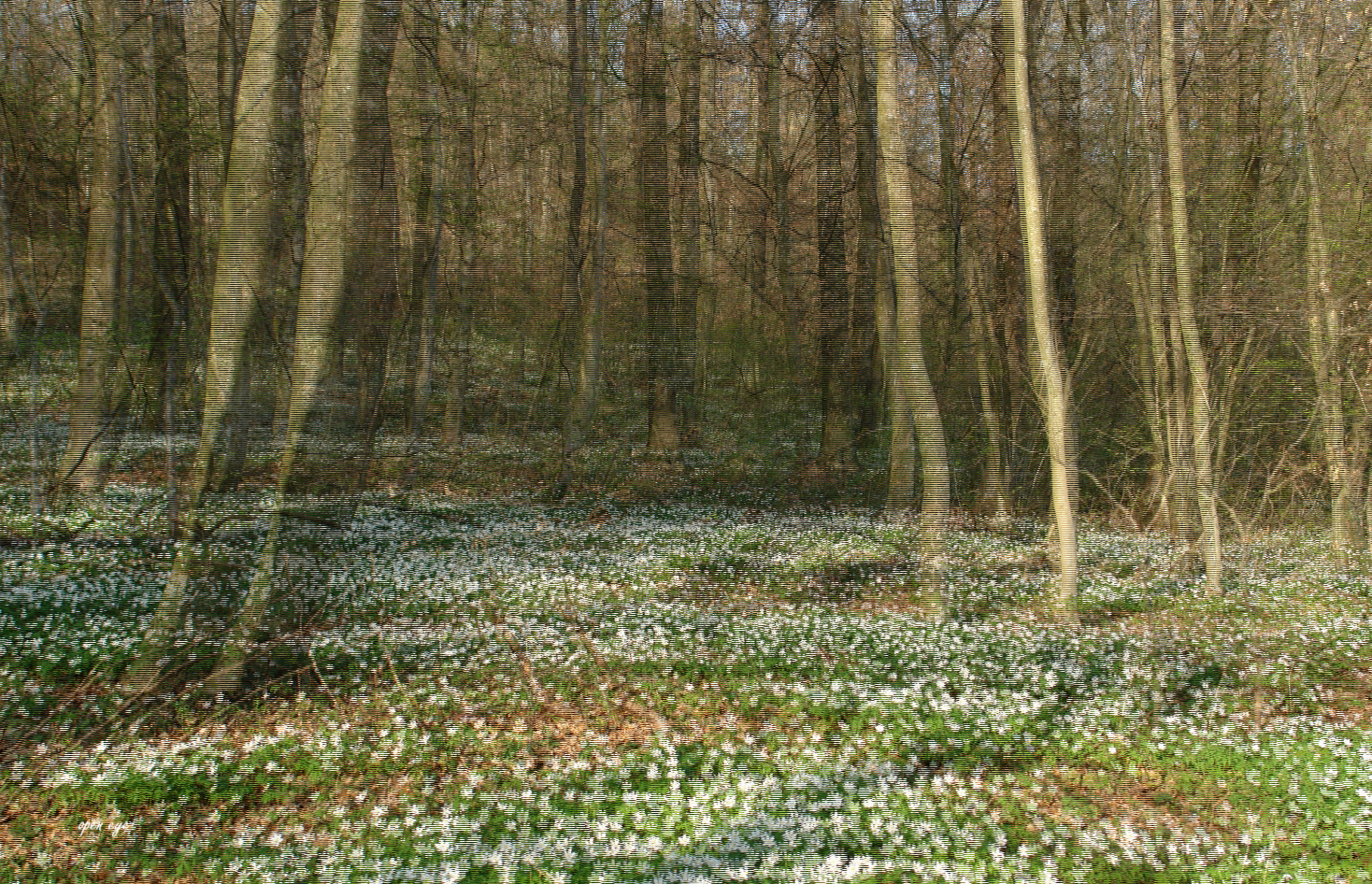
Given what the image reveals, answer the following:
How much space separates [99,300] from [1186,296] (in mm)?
13396

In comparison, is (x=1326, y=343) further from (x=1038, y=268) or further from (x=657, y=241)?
(x=657, y=241)

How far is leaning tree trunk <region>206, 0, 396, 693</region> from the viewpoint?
5664 millimetres

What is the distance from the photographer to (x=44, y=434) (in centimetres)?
1188

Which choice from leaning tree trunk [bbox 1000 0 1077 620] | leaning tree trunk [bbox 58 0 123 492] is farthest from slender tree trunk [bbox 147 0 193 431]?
leaning tree trunk [bbox 1000 0 1077 620]

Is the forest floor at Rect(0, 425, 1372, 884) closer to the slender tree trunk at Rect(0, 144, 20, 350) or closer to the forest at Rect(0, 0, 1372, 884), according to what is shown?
the forest at Rect(0, 0, 1372, 884)

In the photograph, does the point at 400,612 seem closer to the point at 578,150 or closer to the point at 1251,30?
the point at 578,150

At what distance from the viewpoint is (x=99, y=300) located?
36.3ft

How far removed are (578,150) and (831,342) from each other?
611cm

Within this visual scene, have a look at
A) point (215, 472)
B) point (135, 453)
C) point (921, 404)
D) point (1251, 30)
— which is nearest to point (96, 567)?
point (215, 472)

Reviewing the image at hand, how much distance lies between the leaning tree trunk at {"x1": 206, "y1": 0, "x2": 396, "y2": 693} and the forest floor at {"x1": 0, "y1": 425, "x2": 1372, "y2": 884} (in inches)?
11.4

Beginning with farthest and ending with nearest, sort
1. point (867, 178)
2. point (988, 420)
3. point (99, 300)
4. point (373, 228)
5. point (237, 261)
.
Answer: point (867, 178) < point (988, 420) < point (99, 300) < point (373, 228) < point (237, 261)

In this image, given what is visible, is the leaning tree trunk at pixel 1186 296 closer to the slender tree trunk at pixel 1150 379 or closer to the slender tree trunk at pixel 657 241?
the slender tree trunk at pixel 1150 379

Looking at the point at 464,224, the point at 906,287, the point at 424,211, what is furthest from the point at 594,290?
the point at 906,287

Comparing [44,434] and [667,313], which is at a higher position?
[667,313]
